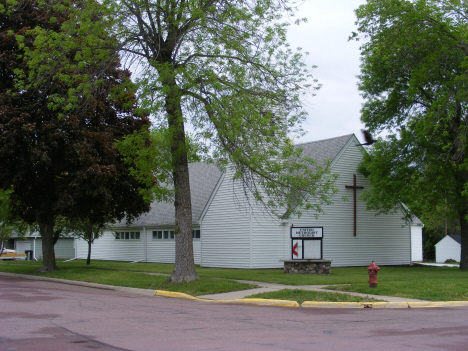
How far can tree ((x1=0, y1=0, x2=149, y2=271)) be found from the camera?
21.9m

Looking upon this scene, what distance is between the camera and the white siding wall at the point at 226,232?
27984 millimetres

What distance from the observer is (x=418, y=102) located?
29078mm

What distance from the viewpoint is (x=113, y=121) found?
84.9 ft

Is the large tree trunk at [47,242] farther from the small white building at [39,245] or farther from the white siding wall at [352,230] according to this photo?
the small white building at [39,245]

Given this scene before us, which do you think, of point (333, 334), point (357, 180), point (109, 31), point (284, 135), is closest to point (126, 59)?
point (109, 31)

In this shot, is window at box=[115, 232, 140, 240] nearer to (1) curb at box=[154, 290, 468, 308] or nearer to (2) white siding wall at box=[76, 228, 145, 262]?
(2) white siding wall at box=[76, 228, 145, 262]

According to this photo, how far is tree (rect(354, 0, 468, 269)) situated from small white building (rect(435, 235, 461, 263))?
2624 centimetres

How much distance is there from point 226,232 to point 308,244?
6.96m

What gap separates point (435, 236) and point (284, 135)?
5488 centimetres

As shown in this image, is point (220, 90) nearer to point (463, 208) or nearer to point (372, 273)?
point (372, 273)

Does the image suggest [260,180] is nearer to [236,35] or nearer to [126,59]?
[236,35]

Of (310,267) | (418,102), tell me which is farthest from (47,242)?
(418,102)

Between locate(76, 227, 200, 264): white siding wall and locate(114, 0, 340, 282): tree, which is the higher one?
locate(114, 0, 340, 282): tree

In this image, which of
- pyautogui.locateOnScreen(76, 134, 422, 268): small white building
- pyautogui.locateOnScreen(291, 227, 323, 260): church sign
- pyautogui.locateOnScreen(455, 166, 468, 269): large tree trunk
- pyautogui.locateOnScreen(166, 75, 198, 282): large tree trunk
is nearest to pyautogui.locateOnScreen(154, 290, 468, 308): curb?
pyautogui.locateOnScreen(166, 75, 198, 282): large tree trunk
